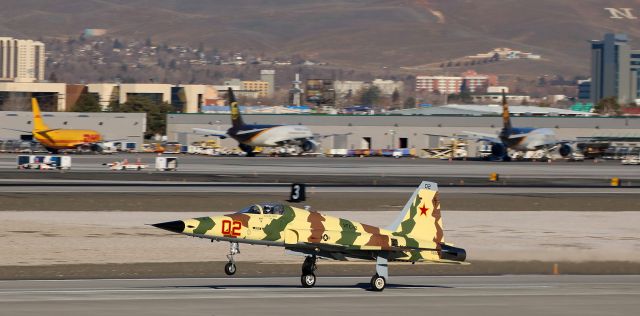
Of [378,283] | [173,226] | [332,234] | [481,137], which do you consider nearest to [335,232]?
[332,234]

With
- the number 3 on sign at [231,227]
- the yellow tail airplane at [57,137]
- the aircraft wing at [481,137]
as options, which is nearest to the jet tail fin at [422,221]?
the number 3 on sign at [231,227]

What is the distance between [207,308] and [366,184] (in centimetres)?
5834

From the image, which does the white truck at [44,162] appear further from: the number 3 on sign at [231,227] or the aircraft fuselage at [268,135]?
the number 3 on sign at [231,227]

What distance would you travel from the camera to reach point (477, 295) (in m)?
41.7

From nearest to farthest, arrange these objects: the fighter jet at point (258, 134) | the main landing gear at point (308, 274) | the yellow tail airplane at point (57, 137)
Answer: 1. the main landing gear at point (308, 274)
2. the yellow tail airplane at point (57, 137)
3. the fighter jet at point (258, 134)

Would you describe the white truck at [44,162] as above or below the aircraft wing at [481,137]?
below

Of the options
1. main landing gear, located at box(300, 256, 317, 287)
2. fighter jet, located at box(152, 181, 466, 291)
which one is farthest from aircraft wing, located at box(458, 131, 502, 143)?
main landing gear, located at box(300, 256, 317, 287)

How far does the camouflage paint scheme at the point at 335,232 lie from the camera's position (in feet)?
129

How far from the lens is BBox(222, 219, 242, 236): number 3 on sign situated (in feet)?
128

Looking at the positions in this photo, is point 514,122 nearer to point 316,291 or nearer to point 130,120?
point 130,120

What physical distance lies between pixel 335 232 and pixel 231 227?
3.90 m

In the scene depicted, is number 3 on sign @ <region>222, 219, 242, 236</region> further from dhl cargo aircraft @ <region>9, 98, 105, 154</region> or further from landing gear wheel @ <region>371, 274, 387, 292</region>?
dhl cargo aircraft @ <region>9, 98, 105, 154</region>

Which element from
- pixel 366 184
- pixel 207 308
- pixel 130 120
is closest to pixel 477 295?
pixel 207 308

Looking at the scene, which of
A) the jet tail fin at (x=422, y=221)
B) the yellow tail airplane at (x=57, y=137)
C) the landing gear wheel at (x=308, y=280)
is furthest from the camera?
the yellow tail airplane at (x=57, y=137)
